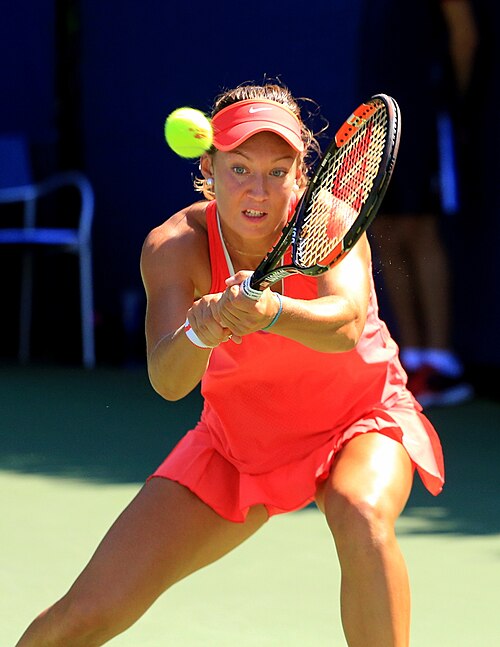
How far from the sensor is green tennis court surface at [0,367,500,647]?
10.6 feet

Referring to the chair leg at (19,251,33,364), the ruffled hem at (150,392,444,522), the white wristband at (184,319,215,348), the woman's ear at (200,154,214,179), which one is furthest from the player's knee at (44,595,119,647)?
the chair leg at (19,251,33,364)

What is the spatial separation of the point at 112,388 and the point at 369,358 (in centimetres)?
377

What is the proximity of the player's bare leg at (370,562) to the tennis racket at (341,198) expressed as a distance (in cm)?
43

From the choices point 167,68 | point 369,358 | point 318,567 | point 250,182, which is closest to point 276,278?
point 250,182

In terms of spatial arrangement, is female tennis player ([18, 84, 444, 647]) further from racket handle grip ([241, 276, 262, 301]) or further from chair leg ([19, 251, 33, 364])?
chair leg ([19, 251, 33, 364])

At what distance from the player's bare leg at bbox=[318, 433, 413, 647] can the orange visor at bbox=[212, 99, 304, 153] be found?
68 cm

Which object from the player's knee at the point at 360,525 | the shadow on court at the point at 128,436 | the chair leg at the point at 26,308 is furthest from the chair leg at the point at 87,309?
the player's knee at the point at 360,525

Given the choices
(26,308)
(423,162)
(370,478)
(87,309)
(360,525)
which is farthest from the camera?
(26,308)

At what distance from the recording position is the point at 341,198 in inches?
103

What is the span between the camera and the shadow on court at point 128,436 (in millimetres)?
4348

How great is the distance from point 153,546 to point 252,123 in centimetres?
84

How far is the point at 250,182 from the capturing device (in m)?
2.66

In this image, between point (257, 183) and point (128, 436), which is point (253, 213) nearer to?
point (257, 183)

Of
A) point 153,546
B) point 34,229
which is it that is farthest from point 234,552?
point 34,229
